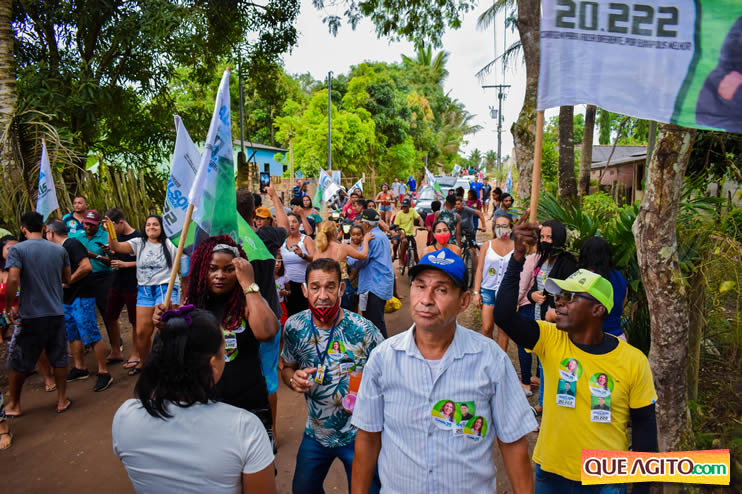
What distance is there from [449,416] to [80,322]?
5.56 meters

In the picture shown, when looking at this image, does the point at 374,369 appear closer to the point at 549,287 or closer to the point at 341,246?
the point at 549,287

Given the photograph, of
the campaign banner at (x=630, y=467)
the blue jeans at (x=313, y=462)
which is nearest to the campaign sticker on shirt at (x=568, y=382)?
the campaign banner at (x=630, y=467)

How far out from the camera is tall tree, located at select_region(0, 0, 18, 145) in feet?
27.2

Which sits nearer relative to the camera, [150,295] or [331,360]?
[331,360]

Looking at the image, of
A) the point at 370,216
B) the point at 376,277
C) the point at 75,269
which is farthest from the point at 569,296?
the point at 75,269

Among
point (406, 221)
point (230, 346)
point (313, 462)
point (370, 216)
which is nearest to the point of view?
point (313, 462)

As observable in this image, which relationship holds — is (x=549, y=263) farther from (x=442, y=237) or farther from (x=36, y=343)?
(x=36, y=343)

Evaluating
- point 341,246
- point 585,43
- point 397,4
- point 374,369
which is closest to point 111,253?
point 341,246

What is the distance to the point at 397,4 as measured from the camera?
1148 cm

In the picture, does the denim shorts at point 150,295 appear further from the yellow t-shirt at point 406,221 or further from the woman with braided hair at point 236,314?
the yellow t-shirt at point 406,221

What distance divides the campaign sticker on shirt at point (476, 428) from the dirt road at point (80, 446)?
7.54 ft

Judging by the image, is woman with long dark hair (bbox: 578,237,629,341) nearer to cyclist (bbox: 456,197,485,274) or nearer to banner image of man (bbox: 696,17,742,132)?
banner image of man (bbox: 696,17,742,132)

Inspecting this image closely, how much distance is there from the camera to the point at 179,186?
4047 millimetres

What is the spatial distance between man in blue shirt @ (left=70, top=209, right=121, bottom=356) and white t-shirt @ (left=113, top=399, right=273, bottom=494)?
208 inches
